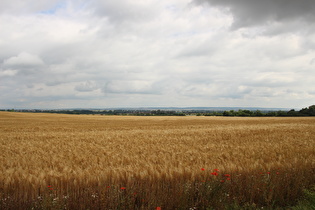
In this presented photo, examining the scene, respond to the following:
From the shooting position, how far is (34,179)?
5.11 metres

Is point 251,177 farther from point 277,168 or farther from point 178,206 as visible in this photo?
point 178,206

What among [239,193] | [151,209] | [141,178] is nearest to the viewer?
[151,209]

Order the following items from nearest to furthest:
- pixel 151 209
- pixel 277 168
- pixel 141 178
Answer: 1. pixel 151 209
2. pixel 141 178
3. pixel 277 168

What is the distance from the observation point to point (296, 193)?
4.89 m

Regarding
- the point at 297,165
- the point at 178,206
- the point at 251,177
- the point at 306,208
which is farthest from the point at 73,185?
the point at 297,165

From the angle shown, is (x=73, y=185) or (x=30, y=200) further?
(x=73, y=185)

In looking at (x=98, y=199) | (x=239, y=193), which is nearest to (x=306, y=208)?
(x=239, y=193)

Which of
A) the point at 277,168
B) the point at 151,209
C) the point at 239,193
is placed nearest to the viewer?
the point at 151,209

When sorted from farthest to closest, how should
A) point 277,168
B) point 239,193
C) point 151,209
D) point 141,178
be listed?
1. point 277,168
2. point 141,178
3. point 239,193
4. point 151,209

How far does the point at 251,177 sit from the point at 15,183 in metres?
5.65

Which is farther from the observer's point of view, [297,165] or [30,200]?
[297,165]

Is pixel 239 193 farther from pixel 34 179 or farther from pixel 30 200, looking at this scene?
pixel 34 179

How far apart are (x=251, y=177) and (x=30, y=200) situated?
16.5 ft

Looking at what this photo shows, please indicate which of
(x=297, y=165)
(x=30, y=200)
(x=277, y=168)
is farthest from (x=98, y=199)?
(x=297, y=165)
